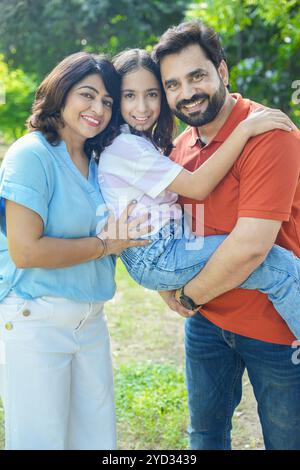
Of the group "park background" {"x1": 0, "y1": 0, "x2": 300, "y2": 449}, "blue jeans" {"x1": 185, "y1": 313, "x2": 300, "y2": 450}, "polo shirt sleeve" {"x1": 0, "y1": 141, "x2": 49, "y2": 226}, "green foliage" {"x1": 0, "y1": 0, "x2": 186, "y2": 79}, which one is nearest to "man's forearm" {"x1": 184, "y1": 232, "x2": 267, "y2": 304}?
"blue jeans" {"x1": 185, "y1": 313, "x2": 300, "y2": 450}

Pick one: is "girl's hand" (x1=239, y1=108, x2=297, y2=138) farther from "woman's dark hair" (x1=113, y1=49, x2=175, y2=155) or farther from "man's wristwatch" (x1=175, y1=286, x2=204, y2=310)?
"man's wristwatch" (x1=175, y1=286, x2=204, y2=310)

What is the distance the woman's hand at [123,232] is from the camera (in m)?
2.43

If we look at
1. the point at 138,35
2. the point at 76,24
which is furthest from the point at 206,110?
the point at 76,24

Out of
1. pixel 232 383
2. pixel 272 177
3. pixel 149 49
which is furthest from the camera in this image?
pixel 149 49

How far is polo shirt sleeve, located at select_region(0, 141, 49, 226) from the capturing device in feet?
7.11

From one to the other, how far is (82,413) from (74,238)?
766 mm

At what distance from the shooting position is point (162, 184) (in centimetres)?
244

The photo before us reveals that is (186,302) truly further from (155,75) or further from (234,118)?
(155,75)

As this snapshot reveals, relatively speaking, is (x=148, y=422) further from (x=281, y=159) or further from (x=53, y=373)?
(x=281, y=159)

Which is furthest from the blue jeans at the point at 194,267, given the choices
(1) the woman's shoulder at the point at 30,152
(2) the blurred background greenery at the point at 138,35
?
(2) the blurred background greenery at the point at 138,35

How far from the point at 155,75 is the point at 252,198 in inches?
30.5

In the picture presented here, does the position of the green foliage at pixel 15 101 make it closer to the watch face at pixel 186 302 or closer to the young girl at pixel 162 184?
the young girl at pixel 162 184
